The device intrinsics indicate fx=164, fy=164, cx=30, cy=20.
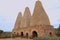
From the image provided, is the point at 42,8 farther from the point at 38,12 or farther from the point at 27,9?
the point at 27,9

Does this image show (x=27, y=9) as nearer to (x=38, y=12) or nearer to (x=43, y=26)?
(x=38, y=12)

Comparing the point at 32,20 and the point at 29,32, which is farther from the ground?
the point at 32,20

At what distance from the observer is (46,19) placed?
108 ft

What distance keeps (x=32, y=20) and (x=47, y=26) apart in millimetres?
3411

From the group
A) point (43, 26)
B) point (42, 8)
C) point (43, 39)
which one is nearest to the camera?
point (43, 39)

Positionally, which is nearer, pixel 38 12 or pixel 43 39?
pixel 43 39

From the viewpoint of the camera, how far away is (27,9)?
36.6 metres

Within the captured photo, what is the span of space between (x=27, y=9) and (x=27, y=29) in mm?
5241

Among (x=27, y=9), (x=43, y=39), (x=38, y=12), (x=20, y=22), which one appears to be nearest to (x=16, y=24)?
(x=20, y=22)

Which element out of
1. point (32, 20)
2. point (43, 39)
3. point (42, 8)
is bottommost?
point (43, 39)

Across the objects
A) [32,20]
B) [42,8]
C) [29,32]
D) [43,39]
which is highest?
[42,8]

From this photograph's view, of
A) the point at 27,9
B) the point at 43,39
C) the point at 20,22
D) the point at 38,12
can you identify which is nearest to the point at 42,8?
the point at 38,12

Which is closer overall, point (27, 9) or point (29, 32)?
point (29, 32)

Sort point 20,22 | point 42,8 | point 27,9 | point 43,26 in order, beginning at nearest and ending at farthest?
point 43,26
point 42,8
point 27,9
point 20,22
